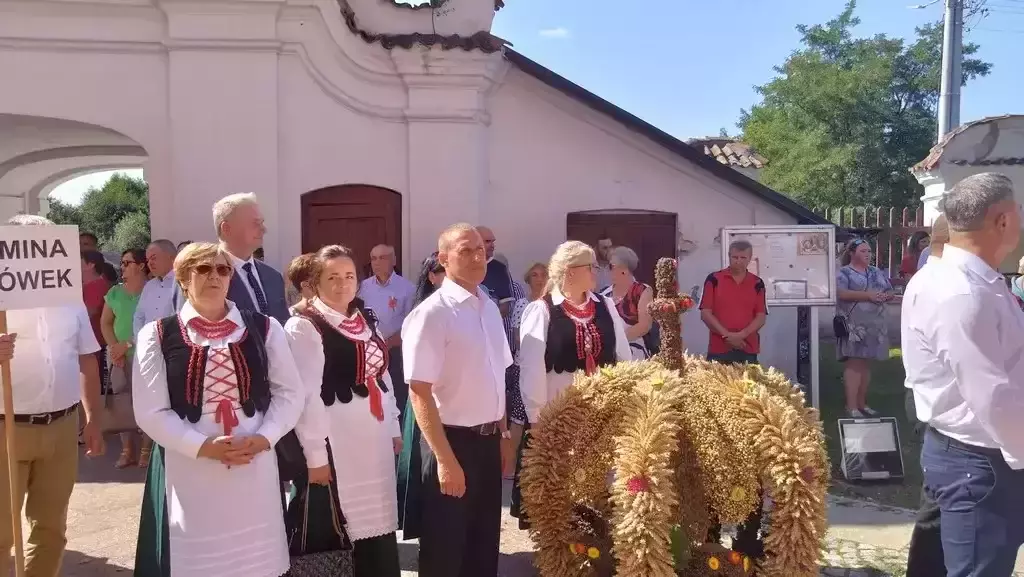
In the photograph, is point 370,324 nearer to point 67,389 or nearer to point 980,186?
point 67,389

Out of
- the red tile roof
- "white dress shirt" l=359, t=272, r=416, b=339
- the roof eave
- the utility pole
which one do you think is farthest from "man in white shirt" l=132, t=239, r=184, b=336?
the utility pole

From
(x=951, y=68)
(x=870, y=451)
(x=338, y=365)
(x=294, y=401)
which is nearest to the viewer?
(x=294, y=401)

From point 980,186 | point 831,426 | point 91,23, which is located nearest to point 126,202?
point 91,23

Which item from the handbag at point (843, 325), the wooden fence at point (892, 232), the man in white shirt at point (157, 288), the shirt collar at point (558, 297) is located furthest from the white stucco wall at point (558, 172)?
the wooden fence at point (892, 232)

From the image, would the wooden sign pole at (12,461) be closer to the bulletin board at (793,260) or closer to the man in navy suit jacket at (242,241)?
the man in navy suit jacket at (242,241)

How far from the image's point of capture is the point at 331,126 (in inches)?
285

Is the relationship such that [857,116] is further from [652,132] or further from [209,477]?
[209,477]

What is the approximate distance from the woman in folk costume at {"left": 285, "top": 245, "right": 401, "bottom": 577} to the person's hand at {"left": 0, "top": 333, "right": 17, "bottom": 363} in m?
1.15

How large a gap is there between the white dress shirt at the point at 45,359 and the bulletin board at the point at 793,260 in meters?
5.33

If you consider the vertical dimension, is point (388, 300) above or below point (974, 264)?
below

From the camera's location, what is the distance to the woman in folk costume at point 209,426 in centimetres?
275

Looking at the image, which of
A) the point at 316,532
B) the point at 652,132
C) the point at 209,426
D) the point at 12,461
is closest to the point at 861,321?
the point at 652,132

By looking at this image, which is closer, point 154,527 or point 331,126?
point 154,527

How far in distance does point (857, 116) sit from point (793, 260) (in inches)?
1019
